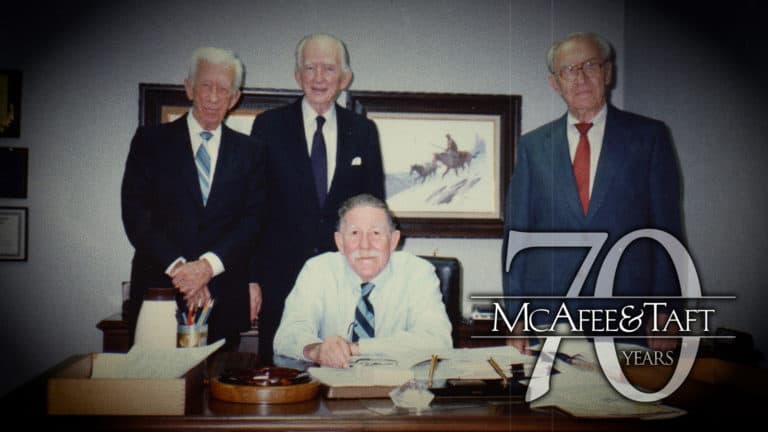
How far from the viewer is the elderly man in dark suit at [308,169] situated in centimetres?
213

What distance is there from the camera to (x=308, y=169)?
2166mm

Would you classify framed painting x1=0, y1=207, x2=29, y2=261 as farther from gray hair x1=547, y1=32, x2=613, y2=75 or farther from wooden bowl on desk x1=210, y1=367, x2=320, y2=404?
gray hair x1=547, y1=32, x2=613, y2=75

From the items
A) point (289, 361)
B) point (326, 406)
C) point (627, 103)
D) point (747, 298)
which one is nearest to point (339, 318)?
point (289, 361)

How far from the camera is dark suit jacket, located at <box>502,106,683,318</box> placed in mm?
2141

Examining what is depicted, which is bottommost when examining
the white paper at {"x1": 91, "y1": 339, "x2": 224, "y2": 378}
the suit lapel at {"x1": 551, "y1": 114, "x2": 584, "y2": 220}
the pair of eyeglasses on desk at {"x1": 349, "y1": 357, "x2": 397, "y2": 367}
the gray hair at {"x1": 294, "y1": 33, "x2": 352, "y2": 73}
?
the pair of eyeglasses on desk at {"x1": 349, "y1": 357, "x2": 397, "y2": 367}

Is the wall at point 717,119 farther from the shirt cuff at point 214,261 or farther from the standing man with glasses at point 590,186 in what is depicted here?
the shirt cuff at point 214,261

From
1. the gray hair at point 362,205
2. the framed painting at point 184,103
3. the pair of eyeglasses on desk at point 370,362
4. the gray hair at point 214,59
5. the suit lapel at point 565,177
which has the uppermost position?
the gray hair at point 214,59

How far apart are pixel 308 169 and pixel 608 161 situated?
99 cm

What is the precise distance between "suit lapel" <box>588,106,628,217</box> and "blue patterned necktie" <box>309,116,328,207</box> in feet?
2.86

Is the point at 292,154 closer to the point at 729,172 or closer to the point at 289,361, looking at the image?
the point at 289,361

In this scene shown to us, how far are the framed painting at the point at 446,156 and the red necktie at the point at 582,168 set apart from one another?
0.22 m

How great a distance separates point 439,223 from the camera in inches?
90.0

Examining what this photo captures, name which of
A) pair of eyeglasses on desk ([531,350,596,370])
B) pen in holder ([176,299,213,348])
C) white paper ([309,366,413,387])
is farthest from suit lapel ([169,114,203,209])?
pair of eyeglasses on desk ([531,350,596,370])

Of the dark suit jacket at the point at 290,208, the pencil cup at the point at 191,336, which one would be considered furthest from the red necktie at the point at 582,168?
the pencil cup at the point at 191,336
